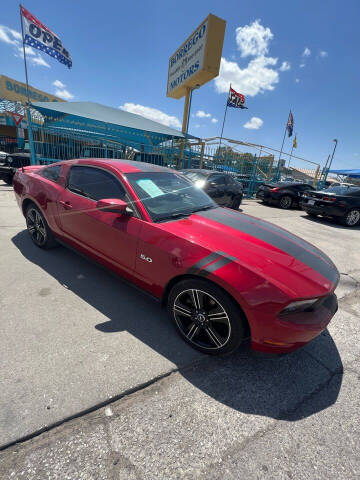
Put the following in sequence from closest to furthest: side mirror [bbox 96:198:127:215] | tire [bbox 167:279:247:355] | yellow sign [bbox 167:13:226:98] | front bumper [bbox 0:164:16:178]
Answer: tire [bbox 167:279:247:355] → side mirror [bbox 96:198:127:215] → front bumper [bbox 0:164:16:178] → yellow sign [bbox 167:13:226:98]

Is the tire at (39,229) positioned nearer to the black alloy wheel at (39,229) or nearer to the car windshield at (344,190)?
the black alloy wheel at (39,229)

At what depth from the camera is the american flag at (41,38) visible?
8.38m

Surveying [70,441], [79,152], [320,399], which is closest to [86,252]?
[70,441]

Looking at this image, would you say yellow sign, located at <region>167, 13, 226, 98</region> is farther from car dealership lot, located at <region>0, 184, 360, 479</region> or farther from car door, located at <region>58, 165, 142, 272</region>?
car dealership lot, located at <region>0, 184, 360, 479</region>

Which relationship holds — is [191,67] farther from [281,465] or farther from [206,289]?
[281,465]

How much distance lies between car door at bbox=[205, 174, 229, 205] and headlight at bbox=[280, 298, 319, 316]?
18.7 feet

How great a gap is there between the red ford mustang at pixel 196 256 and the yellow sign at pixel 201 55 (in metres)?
12.6

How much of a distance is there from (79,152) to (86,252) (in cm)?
1035

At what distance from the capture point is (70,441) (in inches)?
51.4

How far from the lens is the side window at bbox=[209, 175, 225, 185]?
7391 mm

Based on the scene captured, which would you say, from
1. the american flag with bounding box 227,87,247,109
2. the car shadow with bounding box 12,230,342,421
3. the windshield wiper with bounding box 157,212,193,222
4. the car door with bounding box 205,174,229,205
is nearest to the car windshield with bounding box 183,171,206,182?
the car door with bounding box 205,174,229,205

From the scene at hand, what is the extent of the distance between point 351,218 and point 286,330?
27.7 ft

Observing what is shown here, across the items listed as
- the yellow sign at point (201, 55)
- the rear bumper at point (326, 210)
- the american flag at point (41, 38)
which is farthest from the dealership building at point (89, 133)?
the rear bumper at point (326, 210)

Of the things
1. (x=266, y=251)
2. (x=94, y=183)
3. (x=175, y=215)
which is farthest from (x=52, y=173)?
(x=266, y=251)
